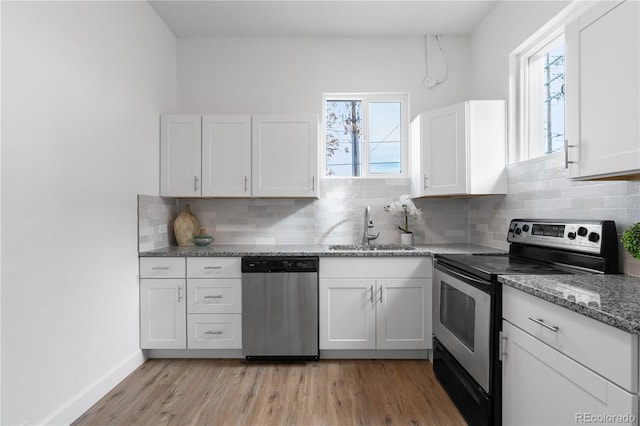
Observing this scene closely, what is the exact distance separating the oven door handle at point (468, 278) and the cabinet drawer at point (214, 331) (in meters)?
1.57

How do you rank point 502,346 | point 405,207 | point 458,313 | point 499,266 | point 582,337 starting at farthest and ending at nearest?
point 405,207, point 458,313, point 499,266, point 502,346, point 582,337

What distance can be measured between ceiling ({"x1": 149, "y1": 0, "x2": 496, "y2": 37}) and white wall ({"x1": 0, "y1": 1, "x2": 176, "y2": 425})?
449mm

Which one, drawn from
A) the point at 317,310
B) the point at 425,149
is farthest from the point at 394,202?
the point at 317,310

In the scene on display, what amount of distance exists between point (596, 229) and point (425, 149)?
1.42 meters

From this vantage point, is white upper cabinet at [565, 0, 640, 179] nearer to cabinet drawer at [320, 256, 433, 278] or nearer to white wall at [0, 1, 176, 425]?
cabinet drawer at [320, 256, 433, 278]

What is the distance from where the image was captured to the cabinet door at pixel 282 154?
2875 mm

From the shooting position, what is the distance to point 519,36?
240cm

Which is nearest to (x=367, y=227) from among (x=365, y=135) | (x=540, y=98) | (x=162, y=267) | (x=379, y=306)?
(x=379, y=306)

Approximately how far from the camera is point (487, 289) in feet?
5.38

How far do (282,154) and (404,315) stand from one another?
166 centimetres

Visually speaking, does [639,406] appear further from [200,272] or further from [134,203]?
[134,203]

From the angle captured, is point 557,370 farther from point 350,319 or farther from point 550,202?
point 350,319

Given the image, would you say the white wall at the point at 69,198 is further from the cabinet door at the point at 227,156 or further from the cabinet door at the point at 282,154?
the cabinet door at the point at 282,154

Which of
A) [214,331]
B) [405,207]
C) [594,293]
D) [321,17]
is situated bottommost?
[214,331]
